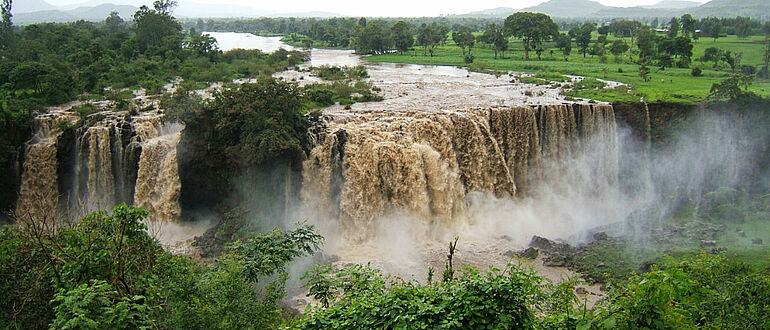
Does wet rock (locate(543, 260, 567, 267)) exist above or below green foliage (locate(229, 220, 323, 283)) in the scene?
below

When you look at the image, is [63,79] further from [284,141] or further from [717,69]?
[717,69]

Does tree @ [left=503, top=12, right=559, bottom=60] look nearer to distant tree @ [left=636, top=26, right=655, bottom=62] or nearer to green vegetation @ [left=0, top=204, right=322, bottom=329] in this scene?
distant tree @ [left=636, top=26, right=655, bottom=62]

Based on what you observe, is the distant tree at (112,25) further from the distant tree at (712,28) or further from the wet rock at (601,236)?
the distant tree at (712,28)

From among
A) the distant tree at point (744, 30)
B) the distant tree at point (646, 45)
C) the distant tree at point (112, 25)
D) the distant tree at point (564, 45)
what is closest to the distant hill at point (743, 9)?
the distant tree at point (744, 30)

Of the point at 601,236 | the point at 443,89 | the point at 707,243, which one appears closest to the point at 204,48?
the point at 443,89

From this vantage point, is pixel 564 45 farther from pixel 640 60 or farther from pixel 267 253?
pixel 267 253

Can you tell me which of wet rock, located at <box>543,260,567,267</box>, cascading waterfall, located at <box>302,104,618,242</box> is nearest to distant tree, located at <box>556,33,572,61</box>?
cascading waterfall, located at <box>302,104,618,242</box>
